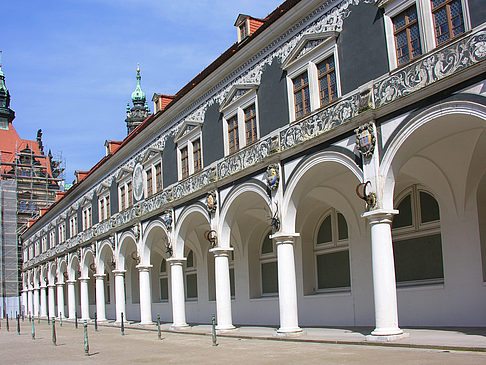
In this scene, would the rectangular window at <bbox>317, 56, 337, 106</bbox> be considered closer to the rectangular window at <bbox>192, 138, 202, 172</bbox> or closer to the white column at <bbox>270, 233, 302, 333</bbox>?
the white column at <bbox>270, 233, 302, 333</bbox>

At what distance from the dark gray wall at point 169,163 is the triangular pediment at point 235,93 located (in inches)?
186

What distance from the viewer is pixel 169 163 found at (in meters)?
25.2

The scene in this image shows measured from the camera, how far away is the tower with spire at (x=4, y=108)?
74625 mm

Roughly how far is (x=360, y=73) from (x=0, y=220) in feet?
170

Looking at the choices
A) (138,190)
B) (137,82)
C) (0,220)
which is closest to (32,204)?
(0,220)

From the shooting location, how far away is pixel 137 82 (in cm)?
7612

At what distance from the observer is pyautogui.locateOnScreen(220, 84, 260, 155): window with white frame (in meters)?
19.0

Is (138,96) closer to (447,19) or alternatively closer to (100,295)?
(100,295)

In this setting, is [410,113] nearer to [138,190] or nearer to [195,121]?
[195,121]

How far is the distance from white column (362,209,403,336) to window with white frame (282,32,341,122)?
3565mm

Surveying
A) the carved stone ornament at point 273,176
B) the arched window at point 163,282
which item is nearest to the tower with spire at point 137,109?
the arched window at point 163,282

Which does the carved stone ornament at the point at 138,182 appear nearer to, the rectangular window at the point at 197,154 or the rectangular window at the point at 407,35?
the rectangular window at the point at 197,154

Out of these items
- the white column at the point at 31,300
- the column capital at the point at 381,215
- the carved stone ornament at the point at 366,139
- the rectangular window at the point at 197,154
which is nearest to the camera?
the column capital at the point at 381,215

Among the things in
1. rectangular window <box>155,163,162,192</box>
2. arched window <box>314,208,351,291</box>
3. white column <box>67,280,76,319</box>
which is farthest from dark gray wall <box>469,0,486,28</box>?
white column <box>67,280,76,319</box>
